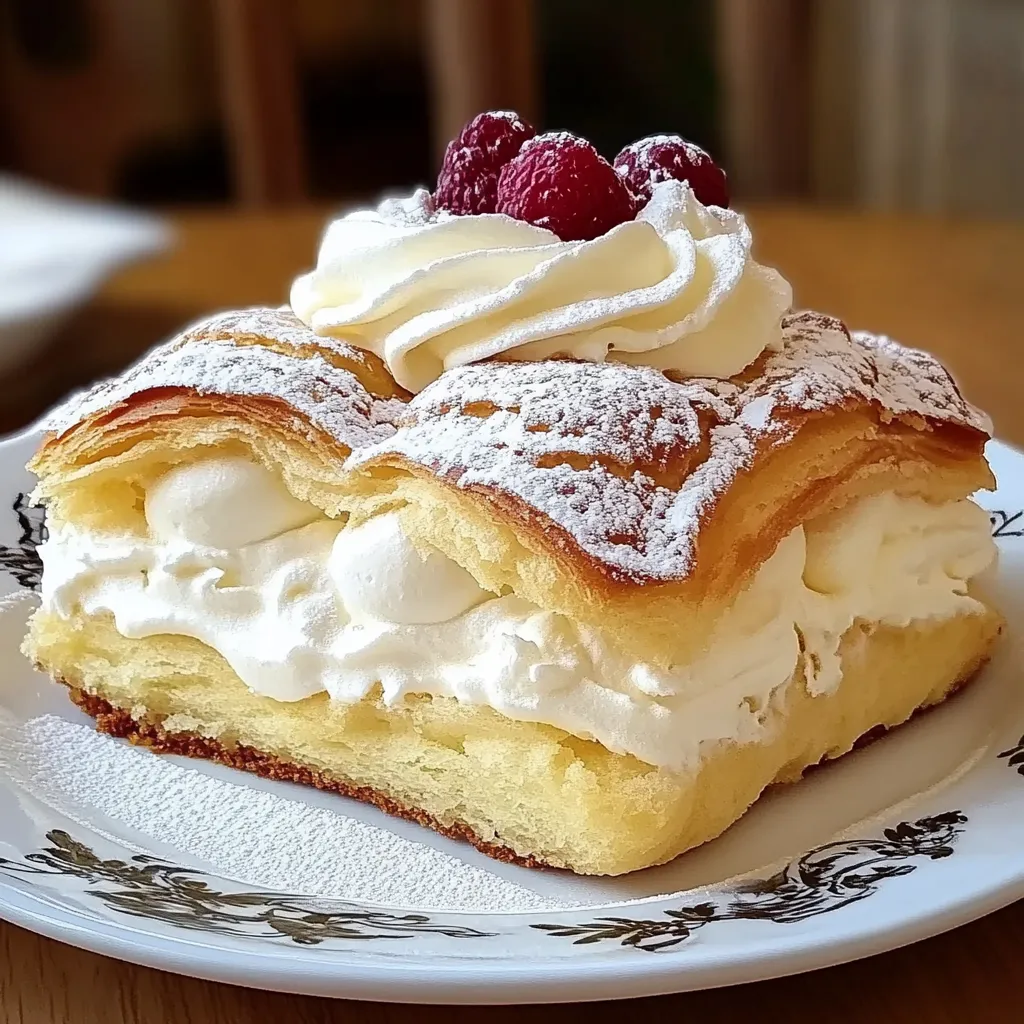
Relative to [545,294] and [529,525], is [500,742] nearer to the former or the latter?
[529,525]

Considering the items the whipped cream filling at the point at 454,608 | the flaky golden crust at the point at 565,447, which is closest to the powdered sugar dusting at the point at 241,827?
the whipped cream filling at the point at 454,608

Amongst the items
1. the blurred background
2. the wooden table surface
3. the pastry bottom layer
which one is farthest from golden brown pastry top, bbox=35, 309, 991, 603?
the blurred background

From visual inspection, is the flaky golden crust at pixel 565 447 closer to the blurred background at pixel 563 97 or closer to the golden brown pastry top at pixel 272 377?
the golden brown pastry top at pixel 272 377

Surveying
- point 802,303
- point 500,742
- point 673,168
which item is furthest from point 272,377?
point 802,303

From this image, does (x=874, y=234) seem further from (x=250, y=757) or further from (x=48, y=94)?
(x=48, y=94)

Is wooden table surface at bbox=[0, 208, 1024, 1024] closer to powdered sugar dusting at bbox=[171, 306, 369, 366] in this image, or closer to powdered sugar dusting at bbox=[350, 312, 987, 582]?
powdered sugar dusting at bbox=[350, 312, 987, 582]

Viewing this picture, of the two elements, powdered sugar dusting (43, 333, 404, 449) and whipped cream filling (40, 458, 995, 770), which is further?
powdered sugar dusting (43, 333, 404, 449)
